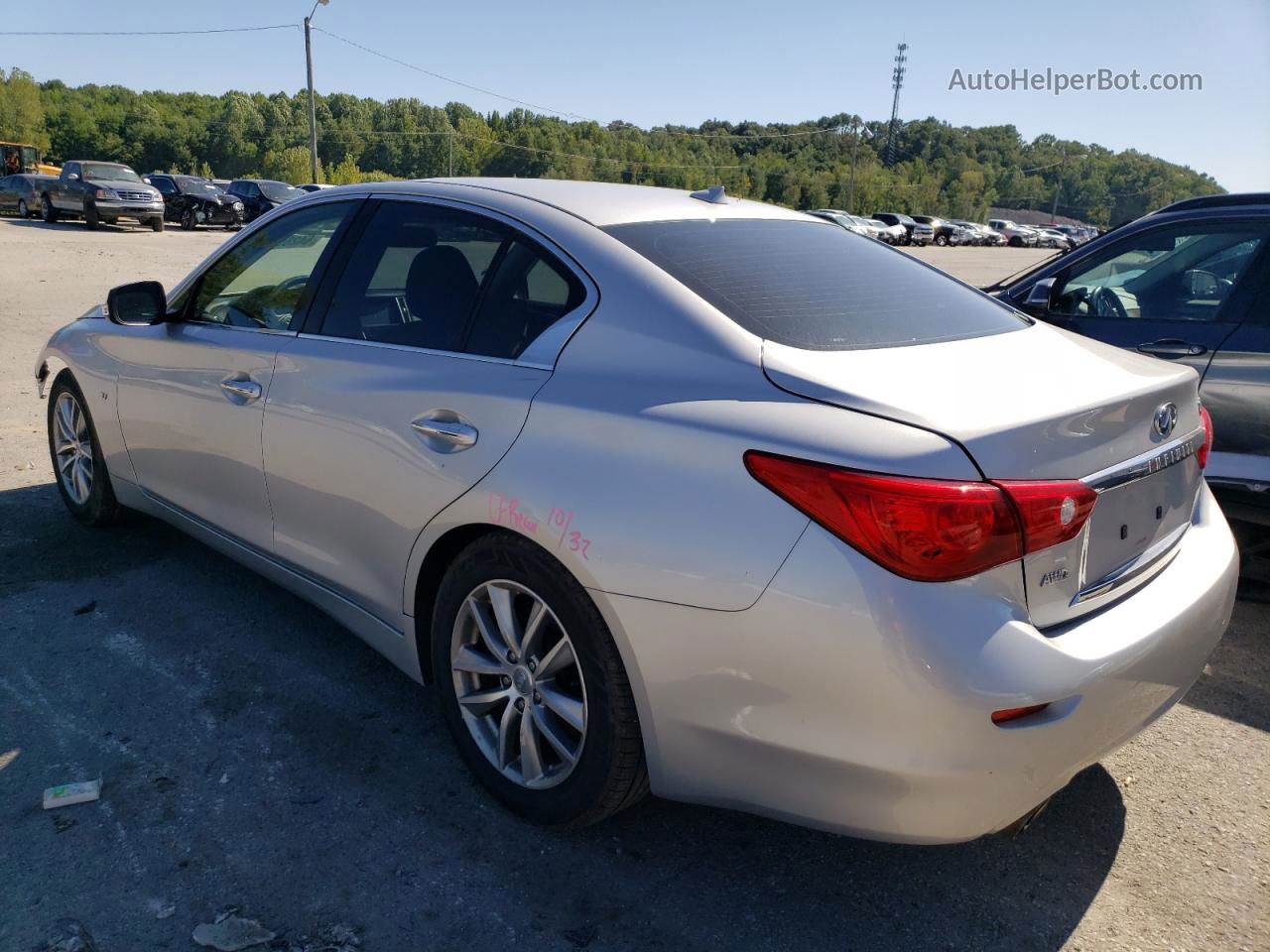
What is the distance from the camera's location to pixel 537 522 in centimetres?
238

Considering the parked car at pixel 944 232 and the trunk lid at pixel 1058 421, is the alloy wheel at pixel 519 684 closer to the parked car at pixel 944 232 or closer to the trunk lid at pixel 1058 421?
the trunk lid at pixel 1058 421

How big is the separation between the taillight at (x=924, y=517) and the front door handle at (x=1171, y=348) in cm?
279

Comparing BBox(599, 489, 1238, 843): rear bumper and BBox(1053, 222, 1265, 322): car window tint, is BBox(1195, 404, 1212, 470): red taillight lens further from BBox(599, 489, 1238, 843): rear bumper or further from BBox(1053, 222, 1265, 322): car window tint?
BBox(1053, 222, 1265, 322): car window tint

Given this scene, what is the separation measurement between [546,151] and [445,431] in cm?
10626

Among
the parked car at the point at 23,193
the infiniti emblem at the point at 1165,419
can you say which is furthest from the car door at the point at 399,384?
the parked car at the point at 23,193

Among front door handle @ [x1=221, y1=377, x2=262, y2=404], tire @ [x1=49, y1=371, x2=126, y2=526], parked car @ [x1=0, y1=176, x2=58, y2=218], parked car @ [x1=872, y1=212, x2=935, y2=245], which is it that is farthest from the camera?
parked car @ [x1=872, y1=212, x2=935, y2=245]

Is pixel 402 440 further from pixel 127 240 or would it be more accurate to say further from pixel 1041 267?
pixel 127 240

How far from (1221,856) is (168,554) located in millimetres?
4196

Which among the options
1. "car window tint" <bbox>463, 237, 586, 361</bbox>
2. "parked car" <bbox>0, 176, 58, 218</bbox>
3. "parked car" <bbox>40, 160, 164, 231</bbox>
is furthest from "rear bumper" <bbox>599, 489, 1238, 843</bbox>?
"parked car" <bbox>0, 176, 58, 218</bbox>

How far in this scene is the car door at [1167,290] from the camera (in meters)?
4.28

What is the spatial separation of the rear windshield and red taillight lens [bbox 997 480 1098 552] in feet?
1.94

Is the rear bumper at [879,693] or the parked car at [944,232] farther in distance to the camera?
the parked car at [944,232]

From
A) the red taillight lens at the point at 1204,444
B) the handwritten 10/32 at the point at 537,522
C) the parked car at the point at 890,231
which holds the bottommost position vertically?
the parked car at the point at 890,231

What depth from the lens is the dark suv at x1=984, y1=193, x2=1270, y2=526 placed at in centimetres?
407
